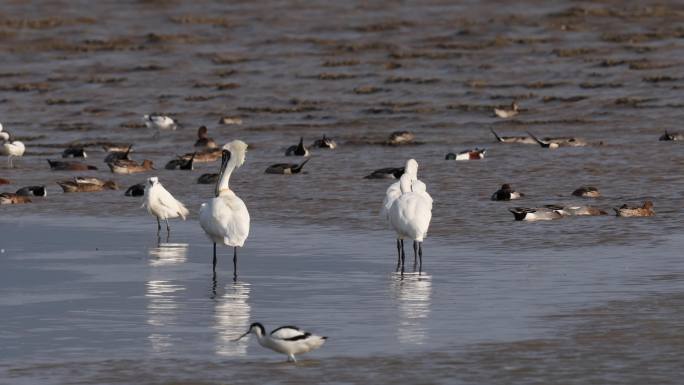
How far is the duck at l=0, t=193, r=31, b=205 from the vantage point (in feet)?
88.4

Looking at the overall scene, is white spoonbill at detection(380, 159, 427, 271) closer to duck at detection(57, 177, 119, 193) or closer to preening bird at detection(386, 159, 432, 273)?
preening bird at detection(386, 159, 432, 273)

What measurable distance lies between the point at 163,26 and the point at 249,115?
20.2 m

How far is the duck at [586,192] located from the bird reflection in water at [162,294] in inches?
291

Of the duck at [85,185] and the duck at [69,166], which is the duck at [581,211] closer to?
the duck at [85,185]

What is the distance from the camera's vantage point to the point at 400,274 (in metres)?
18.6

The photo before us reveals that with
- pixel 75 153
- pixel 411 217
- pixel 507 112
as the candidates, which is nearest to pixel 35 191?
pixel 75 153

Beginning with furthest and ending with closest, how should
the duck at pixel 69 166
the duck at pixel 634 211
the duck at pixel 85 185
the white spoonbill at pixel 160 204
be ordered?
the duck at pixel 69 166 → the duck at pixel 85 185 → the duck at pixel 634 211 → the white spoonbill at pixel 160 204

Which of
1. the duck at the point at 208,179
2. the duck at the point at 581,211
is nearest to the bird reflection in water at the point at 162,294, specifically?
the duck at the point at 581,211

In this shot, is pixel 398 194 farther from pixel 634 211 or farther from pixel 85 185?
pixel 85 185

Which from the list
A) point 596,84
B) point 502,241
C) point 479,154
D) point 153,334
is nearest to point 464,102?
point 596,84

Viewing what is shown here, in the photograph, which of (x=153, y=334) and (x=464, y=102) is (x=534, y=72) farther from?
(x=153, y=334)

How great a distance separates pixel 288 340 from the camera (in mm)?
12797

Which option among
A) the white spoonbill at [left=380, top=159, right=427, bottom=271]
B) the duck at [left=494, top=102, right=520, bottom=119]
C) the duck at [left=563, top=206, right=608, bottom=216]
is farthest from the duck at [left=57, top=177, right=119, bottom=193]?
the duck at [left=494, top=102, right=520, bottom=119]

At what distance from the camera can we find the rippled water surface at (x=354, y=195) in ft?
45.4
